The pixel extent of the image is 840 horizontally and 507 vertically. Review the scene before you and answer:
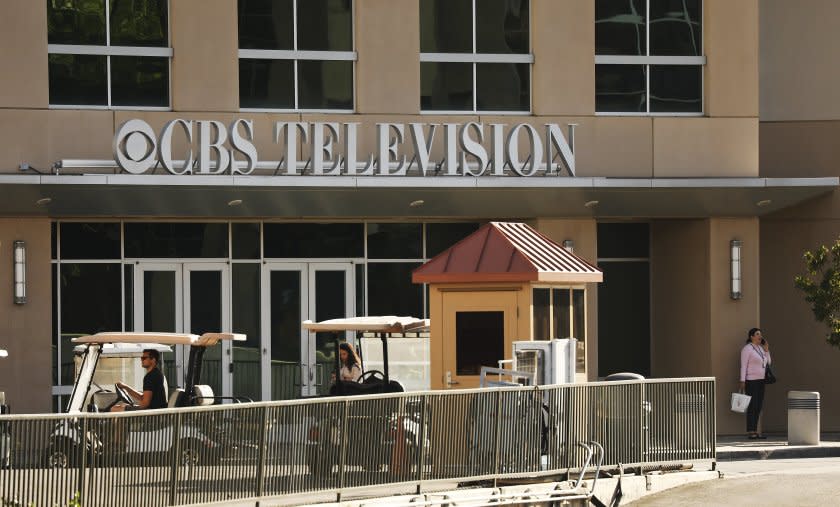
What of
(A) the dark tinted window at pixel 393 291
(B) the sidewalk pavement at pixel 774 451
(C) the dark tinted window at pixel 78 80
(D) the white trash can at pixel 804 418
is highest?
(C) the dark tinted window at pixel 78 80

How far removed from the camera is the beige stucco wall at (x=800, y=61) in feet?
96.0

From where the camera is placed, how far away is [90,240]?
86.9 feet

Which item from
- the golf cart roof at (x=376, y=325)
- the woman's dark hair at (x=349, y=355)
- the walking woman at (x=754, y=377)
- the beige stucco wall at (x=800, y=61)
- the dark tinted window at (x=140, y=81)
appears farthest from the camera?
the beige stucco wall at (x=800, y=61)

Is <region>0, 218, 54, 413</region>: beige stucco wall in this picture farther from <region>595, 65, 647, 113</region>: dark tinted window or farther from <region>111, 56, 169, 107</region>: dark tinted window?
<region>595, 65, 647, 113</region>: dark tinted window

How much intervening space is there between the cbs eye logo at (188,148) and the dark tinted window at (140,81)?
1.24 meters

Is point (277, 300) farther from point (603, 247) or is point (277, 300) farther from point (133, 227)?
point (603, 247)

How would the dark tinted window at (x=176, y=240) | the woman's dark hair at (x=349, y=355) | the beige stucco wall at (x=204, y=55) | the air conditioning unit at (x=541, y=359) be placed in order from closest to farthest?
the air conditioning unit at (x=541, y=359) → the woman's dark hair at (x=349, y=355) → the beige stucco wall at (x=204, y=55) → the dark tinted window at (x=176, y=240)

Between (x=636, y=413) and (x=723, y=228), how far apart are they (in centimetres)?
1118

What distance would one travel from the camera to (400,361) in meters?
27.3

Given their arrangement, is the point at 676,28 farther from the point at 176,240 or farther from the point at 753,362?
the point at 176,240

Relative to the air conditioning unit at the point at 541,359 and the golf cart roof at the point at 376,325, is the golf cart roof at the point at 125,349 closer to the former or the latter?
the golf cart roof at the point at 376,325

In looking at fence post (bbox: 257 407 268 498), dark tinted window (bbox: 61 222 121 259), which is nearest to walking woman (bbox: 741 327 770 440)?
dark tinted window (bbox: 61 222 121 259)

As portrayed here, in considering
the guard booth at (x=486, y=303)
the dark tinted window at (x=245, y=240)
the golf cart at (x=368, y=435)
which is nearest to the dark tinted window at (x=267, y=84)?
the dark tinted window at (x=245, y=240)

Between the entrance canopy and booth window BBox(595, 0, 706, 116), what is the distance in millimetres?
1801
